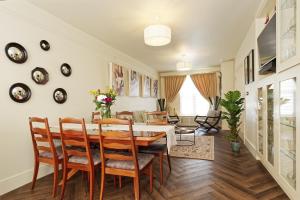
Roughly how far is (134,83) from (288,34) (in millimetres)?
4250

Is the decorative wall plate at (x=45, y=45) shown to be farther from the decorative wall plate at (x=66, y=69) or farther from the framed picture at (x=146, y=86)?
the framed picture at (x=146, y=86)

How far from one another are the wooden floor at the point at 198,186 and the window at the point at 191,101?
191 inches

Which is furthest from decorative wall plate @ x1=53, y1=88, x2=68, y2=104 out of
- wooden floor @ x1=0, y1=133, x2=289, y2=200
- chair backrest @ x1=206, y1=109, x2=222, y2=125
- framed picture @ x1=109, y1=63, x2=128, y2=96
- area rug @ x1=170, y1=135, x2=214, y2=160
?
chair backrest @ x1=206, y1=109, x2=222, y2=125

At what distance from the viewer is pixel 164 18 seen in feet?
9.90

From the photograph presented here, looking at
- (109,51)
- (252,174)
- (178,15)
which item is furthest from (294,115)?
(109,51)

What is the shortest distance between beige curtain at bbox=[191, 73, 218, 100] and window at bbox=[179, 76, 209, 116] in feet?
0.83

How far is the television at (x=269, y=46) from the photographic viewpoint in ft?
7.43

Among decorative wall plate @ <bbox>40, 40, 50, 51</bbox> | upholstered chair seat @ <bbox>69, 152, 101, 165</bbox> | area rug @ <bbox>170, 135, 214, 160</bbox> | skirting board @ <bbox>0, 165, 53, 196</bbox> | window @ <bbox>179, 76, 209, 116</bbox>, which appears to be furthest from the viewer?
window @ <bbox>179, 76, 209, 116</bbox>

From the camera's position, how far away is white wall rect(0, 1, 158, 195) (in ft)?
7.38

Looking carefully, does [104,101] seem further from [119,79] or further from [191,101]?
[191,101]

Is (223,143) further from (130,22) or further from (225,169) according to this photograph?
(130,22)

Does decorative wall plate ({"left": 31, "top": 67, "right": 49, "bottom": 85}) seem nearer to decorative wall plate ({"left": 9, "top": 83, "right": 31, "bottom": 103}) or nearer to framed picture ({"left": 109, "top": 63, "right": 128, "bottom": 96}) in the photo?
decorative wall plate ({"left": 9, "top": 83, "right": 31, "bottom": 103})

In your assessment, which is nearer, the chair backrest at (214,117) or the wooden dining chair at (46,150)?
the wooden dining chair at (46,150)

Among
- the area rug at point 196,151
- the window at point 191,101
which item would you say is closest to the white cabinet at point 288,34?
the area rug at point 196,151
